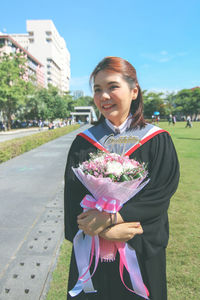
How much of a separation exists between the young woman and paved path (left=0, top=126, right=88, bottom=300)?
1.06 metres

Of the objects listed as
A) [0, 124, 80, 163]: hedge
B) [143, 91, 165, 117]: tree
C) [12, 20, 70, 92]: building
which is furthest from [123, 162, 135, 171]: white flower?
[12, 20, 70, 92]: building

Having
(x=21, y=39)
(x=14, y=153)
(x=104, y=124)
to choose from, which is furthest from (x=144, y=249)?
(x=21, y=39)

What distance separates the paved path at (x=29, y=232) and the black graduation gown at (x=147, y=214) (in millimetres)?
1054

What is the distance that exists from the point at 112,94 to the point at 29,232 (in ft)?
9.17

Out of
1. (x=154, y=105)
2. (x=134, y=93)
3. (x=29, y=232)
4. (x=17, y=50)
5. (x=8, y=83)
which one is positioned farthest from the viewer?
(x=154, y=105)

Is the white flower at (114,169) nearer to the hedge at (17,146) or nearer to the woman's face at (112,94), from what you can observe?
the woman's face at (112,94)

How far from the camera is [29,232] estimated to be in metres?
3.49

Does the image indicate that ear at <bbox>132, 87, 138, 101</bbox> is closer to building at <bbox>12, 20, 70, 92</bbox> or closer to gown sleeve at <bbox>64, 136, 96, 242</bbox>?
gown sleeve at <bbox>64, 136, 96, 242</bbox>

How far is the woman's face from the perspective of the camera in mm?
1461

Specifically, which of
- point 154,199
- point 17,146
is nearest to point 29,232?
point 154,199

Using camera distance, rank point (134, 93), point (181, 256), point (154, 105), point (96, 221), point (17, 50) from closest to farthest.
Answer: point (96, 221) → point (134, 93) → point (181, 256) → point (17, 50) → point (154, 105)

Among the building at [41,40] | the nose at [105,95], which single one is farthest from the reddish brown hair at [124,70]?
the building at [41,40]

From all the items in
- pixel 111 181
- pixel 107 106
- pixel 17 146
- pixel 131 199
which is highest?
pixel 107 106

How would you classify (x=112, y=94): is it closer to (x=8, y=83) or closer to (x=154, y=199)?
(x=154, y=199)
